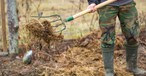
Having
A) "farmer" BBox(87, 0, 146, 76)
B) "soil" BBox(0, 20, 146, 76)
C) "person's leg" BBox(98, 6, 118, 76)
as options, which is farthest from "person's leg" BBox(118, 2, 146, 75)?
"soil" BBox(0, 20, 146, 76)

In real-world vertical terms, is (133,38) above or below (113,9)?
below

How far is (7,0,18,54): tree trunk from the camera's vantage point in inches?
240

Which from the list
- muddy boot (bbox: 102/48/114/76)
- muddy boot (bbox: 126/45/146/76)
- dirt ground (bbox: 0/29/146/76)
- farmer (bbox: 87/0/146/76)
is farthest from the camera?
dirt ground (bbox: 0/29/146/76)

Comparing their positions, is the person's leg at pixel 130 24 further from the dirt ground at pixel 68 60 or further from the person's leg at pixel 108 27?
the dirt ground at pixel 68 60

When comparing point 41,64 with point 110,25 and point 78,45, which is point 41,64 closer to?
point 78,45

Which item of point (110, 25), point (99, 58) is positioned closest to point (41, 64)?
point (99, 58)

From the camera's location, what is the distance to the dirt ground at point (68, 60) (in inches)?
215

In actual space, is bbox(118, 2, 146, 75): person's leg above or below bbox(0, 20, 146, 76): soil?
above

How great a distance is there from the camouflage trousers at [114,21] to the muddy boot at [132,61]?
0.24 metres

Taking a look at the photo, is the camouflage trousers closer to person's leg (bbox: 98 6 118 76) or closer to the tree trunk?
person's leg (bbox: 98 6 118 76)

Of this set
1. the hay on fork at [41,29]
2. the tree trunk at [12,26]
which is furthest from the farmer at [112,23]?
the tree trunk at [12,26]

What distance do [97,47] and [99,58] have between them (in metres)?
0.40

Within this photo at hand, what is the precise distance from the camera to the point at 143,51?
6.39 meters

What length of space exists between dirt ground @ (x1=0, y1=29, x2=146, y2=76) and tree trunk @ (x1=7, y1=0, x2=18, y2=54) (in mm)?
197
